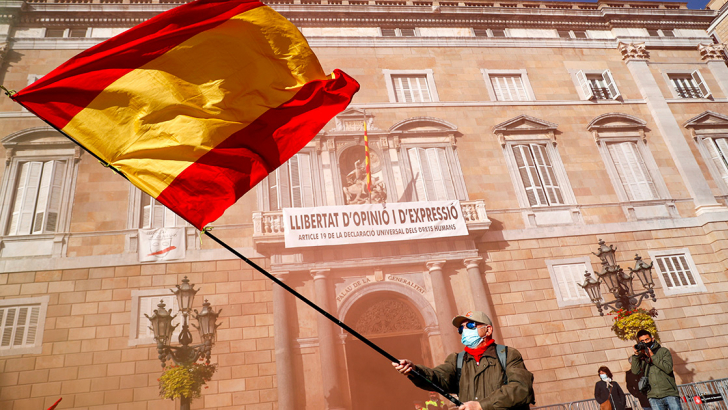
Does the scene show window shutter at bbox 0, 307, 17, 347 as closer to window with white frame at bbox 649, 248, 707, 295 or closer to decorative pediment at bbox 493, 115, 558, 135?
decorative pediment at bbox 493, 115, 558, 135

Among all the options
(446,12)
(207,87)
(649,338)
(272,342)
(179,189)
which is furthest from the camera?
(446,12)

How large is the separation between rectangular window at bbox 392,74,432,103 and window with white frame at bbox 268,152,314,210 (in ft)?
13.3

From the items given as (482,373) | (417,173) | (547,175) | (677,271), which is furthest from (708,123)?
Answer: (482,373)

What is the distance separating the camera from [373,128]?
1498cm

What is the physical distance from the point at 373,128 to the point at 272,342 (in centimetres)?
710

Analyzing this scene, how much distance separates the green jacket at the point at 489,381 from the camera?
331 centimetres

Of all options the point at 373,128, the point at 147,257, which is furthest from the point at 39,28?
the point at 373,128

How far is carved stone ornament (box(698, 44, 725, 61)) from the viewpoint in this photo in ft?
60.7

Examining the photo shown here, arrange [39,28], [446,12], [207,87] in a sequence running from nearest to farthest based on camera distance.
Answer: [207,87]
[39,28]
[446,12]

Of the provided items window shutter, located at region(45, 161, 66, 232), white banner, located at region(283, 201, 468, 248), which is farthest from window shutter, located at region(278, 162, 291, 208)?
window shutter, located at region(45, 161, 66, 232)

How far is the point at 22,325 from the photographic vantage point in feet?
37.3

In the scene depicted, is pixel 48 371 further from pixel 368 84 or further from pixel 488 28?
pixel 488 28

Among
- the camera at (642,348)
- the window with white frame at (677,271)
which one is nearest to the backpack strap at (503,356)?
the camera at (642,348)

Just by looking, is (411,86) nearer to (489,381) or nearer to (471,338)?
(471,338)
